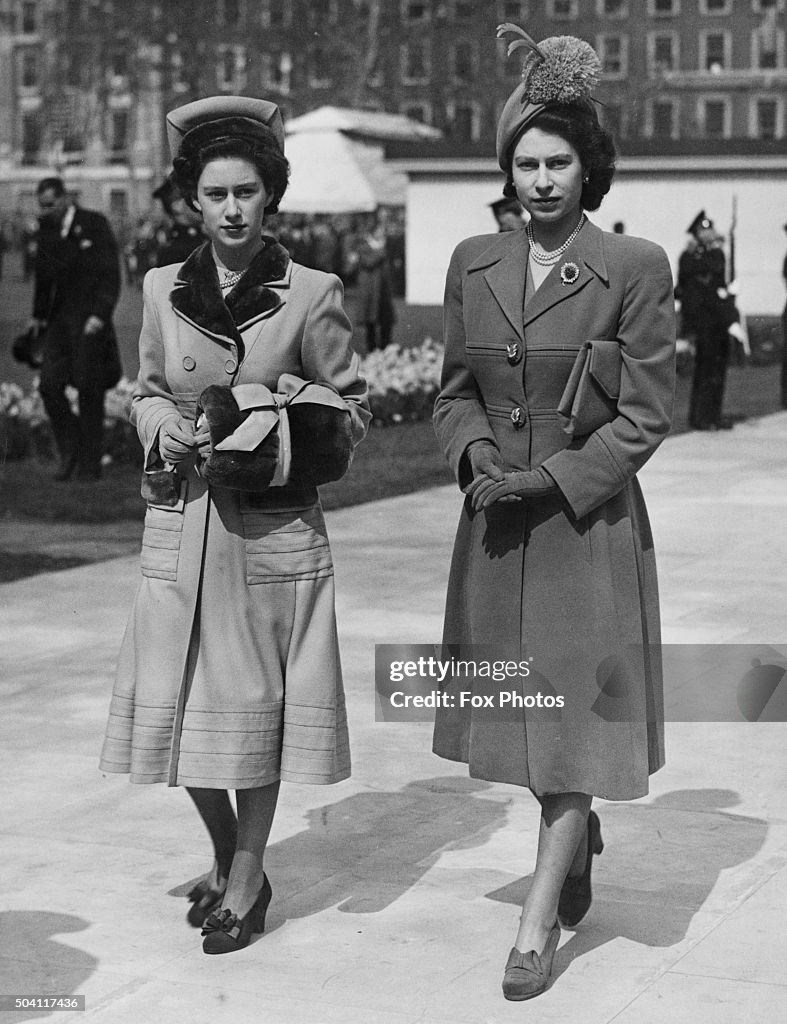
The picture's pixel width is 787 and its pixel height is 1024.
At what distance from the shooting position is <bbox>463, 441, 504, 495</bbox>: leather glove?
422 cm

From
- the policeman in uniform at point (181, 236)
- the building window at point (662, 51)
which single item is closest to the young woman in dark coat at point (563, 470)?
the policeman in uniform at point (181, 236)

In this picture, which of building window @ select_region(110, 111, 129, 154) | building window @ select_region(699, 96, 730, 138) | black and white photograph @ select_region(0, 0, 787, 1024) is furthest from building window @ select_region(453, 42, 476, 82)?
black and white photograph @ select_region(0, 0, 787, 1024)

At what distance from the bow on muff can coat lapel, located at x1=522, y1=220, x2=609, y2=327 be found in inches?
19.3

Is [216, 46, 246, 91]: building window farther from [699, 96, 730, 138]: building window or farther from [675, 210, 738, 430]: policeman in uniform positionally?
[675, 210, 738, 430]: policeman in uniform

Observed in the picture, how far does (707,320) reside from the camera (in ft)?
55.5

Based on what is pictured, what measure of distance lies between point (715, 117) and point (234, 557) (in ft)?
225

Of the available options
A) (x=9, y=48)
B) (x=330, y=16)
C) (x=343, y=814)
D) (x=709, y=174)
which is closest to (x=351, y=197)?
(x=709, y=174)

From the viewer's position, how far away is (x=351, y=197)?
87.0ft

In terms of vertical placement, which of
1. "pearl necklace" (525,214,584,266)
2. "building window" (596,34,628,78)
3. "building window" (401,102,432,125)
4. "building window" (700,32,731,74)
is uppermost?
"building window" (700,32,731,74)

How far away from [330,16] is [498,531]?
181 feet

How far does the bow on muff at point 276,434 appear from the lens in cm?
424

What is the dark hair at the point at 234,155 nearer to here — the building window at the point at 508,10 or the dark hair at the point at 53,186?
the dark hair at the point at 53,186

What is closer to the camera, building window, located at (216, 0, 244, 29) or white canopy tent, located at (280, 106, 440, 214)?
white canopy tent, located at (280, 106, 440, 214)

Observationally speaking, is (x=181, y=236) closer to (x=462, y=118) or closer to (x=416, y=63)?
(x=416, y=63)
